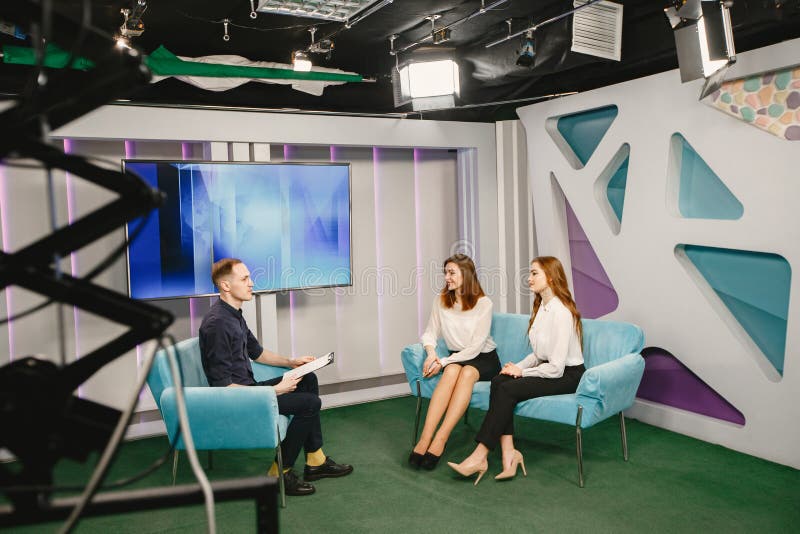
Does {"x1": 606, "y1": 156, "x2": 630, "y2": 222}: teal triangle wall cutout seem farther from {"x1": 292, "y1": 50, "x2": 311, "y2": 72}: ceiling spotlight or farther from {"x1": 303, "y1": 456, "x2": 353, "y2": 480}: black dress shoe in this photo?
{"x1": 303, "y1": 456, "x2": 353, "y2": 480}: black dress shoe

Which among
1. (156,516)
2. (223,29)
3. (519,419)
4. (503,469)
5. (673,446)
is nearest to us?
(156,516)

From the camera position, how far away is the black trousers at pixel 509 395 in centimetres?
383

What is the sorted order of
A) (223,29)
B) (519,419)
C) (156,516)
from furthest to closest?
(519,419) → (223,29) → (156,516)

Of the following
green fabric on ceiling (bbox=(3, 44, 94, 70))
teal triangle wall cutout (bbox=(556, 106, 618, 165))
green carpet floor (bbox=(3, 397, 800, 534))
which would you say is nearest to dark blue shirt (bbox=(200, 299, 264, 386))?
green carpet floor (bbox=(3, 397, 800, 534))

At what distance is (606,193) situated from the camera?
16.3ft

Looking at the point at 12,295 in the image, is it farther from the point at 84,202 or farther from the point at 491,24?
the point at 491,24

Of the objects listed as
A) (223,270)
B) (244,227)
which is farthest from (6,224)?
(223,270)

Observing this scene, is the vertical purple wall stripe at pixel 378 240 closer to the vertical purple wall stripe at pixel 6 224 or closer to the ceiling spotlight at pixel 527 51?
the ceiling spotlight at pixel 527 51

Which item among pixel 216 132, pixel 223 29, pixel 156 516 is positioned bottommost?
pixel 156 516

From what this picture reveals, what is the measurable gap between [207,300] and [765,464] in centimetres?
389

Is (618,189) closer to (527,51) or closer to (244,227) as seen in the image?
(527,51)

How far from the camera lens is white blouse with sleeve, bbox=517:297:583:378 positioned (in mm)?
3938

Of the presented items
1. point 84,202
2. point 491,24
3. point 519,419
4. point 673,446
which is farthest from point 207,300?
point 673,446

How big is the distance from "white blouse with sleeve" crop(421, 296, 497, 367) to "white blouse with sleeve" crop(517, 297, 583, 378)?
A: 1.06 feet
